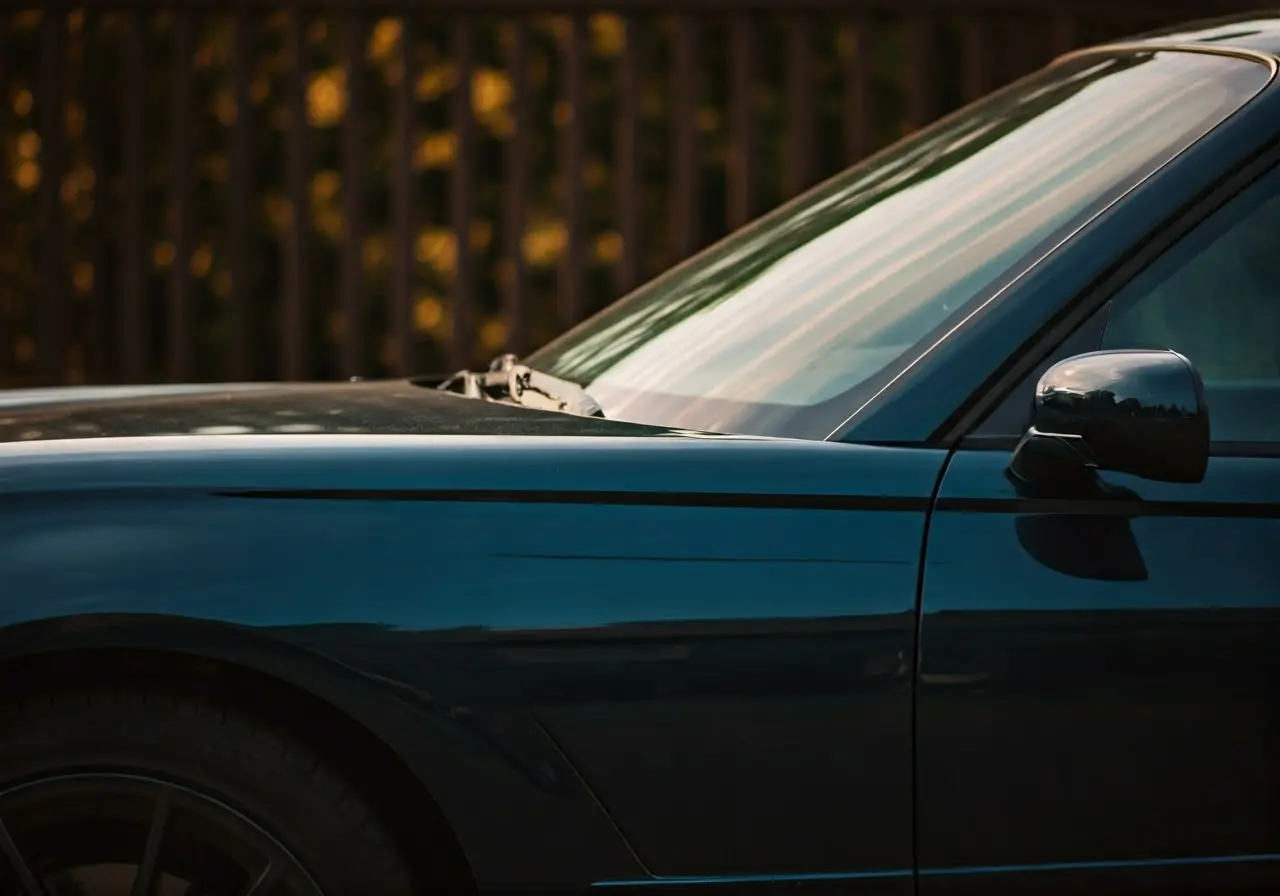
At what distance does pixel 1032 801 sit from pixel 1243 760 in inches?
9.3

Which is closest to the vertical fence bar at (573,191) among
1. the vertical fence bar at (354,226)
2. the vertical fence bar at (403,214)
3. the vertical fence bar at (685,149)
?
the vertical fence bar at (685,149)

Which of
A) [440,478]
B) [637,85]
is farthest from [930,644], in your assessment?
[637,85]

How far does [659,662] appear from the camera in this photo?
2.00 meters

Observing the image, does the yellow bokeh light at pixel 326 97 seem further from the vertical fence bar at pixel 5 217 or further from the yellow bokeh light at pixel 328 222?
the vertical fence bar at pixel 5 217

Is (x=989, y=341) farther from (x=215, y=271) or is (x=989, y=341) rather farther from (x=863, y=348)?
(x=215, y=271)

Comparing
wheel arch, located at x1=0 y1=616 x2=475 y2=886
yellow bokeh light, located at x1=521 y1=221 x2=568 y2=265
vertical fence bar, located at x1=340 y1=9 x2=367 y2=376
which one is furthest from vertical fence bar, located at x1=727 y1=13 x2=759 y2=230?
wheel arch, located at x1=0 y1=616 x2=475 y2=886

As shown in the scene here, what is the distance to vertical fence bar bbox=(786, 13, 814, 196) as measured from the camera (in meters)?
6.48

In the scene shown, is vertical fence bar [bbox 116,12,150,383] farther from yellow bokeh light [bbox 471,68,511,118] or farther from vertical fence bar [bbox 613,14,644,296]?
vertical fence bar [bbox 613,14,644,296]

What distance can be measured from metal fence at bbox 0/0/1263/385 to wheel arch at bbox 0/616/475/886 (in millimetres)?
4572

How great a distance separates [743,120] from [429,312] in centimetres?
132

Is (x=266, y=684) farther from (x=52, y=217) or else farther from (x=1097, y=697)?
(x=52, y=217)

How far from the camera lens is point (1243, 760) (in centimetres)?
204

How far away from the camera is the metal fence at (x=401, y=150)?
655 centimetres

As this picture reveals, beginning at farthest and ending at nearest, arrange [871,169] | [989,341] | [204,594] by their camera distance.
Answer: [871,169] < [989,341] < [204,594]
